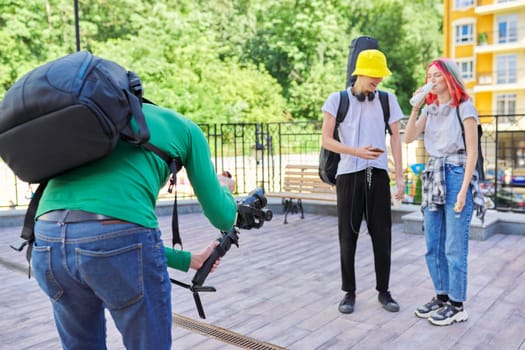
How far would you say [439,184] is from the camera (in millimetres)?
3574

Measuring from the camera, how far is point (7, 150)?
5.08 ft

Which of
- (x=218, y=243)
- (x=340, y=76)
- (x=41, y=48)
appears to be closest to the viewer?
(x=218, y=243)

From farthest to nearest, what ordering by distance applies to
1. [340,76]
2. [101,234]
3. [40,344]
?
1. [340,76]
2. [40,344]
3. [101,234]

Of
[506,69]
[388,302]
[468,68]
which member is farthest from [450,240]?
[468,68]

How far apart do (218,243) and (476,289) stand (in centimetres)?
324

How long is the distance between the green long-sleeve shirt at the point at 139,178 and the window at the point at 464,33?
1539 inches

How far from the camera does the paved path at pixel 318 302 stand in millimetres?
3439

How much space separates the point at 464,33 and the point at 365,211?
122ft

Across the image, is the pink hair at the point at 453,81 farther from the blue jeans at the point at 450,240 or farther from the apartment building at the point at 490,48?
the apartment building at the point at 490,48

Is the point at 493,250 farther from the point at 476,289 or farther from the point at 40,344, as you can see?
the point at 40,344

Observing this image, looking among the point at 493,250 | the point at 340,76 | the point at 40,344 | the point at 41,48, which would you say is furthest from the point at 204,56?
the point at 40,344

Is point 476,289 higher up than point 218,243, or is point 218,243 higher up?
point 218,243

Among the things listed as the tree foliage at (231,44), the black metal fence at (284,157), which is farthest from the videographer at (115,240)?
the tree foliage at (231,44)

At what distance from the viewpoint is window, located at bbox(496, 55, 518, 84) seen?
3484 cm
